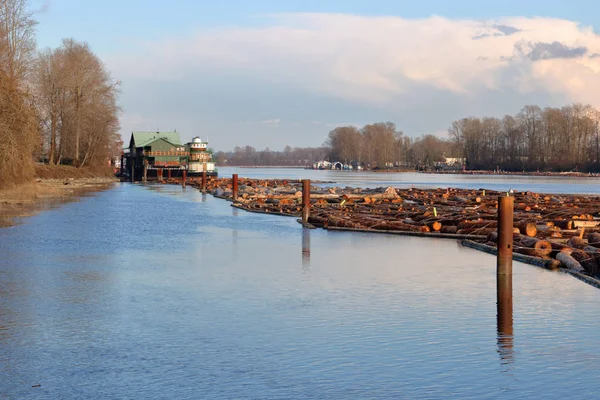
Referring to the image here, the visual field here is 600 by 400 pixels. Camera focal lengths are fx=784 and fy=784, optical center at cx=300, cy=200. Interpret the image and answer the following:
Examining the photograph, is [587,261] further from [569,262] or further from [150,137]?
[150,137]

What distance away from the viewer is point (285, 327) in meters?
12.6

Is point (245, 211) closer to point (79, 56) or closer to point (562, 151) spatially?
point (79, 56)

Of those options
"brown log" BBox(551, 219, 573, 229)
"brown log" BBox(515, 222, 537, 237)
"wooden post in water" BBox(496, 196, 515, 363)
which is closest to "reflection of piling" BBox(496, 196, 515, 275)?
"wooden post in water" BBox(496, 196, 515, 363)

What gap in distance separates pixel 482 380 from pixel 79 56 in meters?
88.7

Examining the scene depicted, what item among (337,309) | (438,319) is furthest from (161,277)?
(438,319)

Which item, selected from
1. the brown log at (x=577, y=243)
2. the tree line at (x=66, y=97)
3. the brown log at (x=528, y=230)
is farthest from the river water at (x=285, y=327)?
the tree line at (x=66, y=97)

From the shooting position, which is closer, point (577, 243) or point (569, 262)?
point (569, 262)

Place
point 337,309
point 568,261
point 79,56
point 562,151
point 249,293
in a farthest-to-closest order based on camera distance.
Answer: point 562,151
point 79,56
point 568,261
point 249,293
point 337,309

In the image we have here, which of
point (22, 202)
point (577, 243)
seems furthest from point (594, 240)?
point (22, 202)

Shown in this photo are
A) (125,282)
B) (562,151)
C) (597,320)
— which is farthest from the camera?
(562,151)

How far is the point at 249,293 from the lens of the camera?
623 inches

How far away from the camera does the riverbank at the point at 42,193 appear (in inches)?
1528

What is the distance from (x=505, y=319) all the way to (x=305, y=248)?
1158cm

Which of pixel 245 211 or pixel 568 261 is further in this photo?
pixel 245 211
